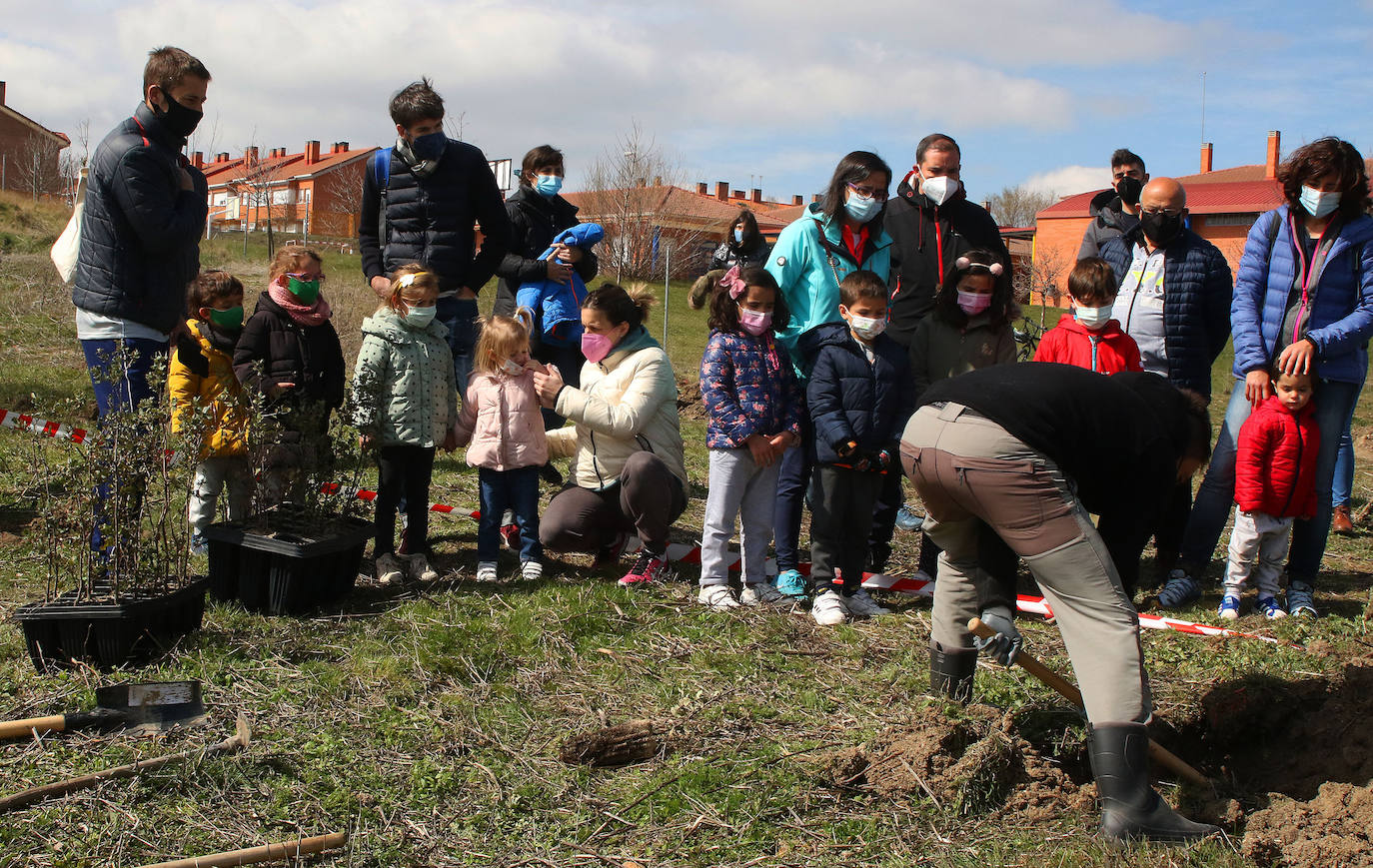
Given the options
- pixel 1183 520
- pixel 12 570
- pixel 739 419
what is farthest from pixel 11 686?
pixel 1183 520

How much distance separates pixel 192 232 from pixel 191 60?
0.80 metres

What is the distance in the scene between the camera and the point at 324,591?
4.93m

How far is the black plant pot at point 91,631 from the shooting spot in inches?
159

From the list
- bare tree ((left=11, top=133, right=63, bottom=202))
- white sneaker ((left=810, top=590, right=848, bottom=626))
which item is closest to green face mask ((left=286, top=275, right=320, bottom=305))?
white sneaker ((left=810, top=590, right=848, bottom=626))

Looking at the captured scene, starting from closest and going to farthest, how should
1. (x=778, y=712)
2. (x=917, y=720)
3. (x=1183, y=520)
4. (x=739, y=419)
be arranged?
1. (x=917, y=720)
2. (x=778, y=712)
3. (x=739, y=419)
4. (x=1183, y=520)

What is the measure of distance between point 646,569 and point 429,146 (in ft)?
8.50

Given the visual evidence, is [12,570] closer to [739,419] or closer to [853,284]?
[739,419]

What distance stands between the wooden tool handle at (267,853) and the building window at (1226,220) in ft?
192

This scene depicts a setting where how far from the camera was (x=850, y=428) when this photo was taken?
17.1ft

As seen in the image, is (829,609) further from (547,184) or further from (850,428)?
(547,184)

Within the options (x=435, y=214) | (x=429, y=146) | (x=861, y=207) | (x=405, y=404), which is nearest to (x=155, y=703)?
(x=405, y=404)

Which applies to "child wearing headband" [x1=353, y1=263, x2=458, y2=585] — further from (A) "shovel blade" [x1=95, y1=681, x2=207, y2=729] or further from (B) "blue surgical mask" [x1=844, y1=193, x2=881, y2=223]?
(B) "blue surgical mask" [x1=844, y1=193, x2=881, y2=223]

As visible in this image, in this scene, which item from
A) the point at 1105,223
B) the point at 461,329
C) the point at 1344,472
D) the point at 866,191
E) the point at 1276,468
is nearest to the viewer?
the point at 1276,468

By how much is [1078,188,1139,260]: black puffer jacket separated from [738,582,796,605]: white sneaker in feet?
9.58
